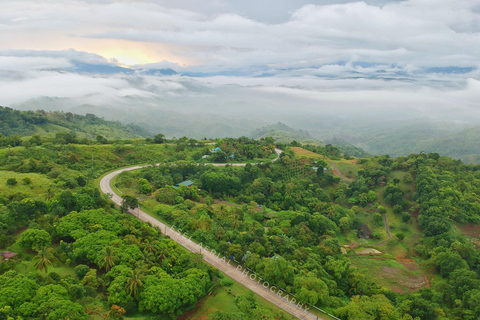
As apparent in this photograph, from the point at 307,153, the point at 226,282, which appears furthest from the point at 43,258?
the point at 307,153

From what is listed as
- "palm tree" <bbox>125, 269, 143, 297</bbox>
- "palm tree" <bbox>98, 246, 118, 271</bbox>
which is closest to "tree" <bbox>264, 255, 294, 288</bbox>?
"palm tree" <bbox>125, 269, 143, 297</bbox>

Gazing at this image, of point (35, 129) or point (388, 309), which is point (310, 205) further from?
point (35, 129)

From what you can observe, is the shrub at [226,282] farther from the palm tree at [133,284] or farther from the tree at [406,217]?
the tree at [406,217]

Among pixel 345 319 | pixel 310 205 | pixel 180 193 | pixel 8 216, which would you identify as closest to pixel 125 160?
→ pixel 180 193

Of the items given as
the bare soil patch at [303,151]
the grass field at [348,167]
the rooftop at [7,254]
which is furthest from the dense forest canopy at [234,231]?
the bare soil patch at [303,151]

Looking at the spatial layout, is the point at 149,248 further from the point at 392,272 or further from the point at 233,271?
the point at 392,272

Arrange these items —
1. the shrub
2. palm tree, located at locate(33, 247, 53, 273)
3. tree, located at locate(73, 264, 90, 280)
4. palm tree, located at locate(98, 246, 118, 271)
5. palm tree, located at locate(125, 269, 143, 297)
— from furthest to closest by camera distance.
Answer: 1. the shrub
2. palm tree, located at locate(98, 246, 118, 271)
3. tree, located at locate(73, 264, 90, 280)
4. palm tree, located at locate(33, 247, 53, 273)
5. palm tree, located at locate(125, 269, 143, 297)

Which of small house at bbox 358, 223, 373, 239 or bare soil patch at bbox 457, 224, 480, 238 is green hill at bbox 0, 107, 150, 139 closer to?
small house at bbox 358, 223, 373, 239
